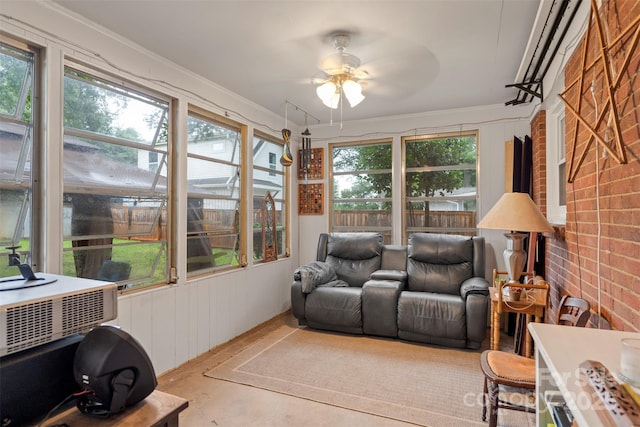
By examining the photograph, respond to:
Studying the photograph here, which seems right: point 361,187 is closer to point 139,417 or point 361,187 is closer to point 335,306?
point 335,306

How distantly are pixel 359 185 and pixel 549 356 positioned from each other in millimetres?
3701

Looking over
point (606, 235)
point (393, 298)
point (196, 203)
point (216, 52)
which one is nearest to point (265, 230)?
point (196, 203)

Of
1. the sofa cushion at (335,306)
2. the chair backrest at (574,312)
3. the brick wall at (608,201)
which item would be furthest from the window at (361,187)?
the chair backrest at (574,312)

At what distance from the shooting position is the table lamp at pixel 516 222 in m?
2.21

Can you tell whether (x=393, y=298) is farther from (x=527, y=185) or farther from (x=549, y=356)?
(x=549, y=356)

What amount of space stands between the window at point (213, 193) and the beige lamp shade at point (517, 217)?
2.35 m

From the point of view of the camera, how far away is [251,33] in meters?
2.31

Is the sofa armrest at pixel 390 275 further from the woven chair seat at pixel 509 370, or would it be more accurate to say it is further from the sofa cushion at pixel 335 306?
the woven chair seat at pixel 509 370

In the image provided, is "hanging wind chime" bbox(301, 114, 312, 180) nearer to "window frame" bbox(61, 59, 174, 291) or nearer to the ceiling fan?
the ceiling fan

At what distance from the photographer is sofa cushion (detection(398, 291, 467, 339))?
10.2 ft

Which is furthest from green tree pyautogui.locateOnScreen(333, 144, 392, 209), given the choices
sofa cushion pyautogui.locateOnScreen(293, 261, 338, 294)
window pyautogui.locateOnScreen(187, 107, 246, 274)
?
window pyautogui.locateOnScreen(187, 107, 246, 274)

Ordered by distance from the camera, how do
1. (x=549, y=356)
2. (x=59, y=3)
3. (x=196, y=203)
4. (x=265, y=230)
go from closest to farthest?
(x=549, y=356) → (x=59, y=3) → (x=196, y=203) → (x=265, y=230)

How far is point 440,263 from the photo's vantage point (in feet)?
12.6

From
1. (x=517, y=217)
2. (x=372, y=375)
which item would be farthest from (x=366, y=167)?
(x=372, y=375)
